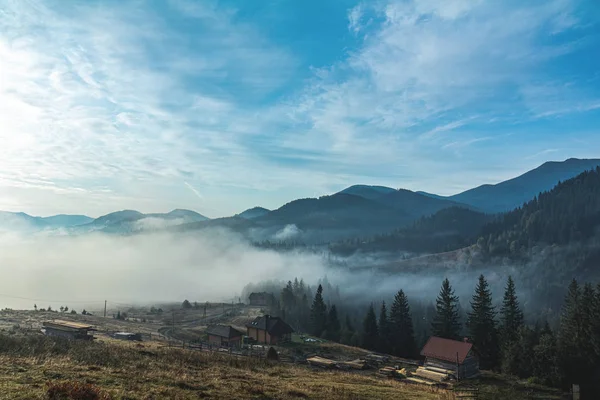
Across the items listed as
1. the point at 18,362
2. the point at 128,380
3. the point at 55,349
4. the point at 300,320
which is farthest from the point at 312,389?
the point at 300,320

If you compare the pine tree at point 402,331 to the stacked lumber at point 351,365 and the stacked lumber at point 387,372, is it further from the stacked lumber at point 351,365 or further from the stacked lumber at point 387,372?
the stacked lumber at point 387,372

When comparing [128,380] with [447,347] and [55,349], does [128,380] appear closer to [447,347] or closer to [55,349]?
[55,349]

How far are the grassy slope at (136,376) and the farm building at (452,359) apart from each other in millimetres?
32783

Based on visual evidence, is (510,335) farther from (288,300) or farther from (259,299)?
(259,299)

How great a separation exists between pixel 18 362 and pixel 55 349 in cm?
751

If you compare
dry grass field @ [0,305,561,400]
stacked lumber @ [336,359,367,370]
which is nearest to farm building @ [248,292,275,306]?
stacked lumber @ [336,359,367,370]

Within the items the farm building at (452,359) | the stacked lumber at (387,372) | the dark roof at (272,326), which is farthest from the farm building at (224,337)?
the farm building at (452,359)

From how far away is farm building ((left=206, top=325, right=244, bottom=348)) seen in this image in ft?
264

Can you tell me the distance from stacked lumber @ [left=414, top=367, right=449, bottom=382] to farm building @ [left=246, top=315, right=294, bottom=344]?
1408 inches

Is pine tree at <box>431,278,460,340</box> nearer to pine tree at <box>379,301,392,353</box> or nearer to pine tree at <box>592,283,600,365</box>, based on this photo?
pine tree at <box>379,301,392,353</box>

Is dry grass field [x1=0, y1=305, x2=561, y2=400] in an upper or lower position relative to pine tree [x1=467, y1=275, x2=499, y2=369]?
upper

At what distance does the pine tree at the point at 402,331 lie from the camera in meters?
87.6

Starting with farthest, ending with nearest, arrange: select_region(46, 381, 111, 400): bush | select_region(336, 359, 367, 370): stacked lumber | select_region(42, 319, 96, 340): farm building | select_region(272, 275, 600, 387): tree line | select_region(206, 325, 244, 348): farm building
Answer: select_region(206, 325, 244, 348): farm building
select_region(336, 359, 367, 370): stacked lumber
select_region(272, 275, 600, 387): tree line
select_region(42, 319, 96, 340): farm building
select_region(46, 381, 111, 400): bush

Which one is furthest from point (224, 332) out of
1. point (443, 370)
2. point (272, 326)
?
point (443, 370)
